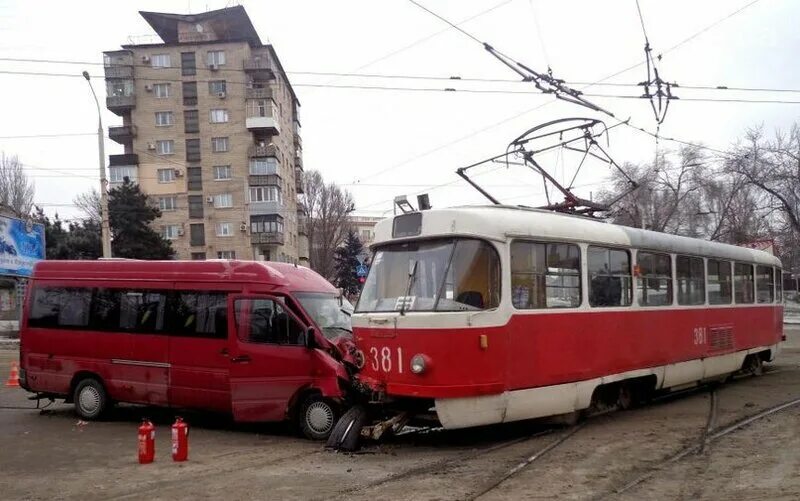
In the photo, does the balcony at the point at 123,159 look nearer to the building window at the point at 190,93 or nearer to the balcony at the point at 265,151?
the building window at the point at 190,93

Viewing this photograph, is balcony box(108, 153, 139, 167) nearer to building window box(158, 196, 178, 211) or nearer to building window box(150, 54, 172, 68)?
building window box(158, 196, 178, 211)

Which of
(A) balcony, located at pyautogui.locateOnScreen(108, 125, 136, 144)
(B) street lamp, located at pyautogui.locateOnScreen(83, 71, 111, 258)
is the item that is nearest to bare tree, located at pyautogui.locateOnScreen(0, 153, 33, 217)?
(A) balcony, located at pyautogui.locateOnScreen(108, 125, 136, 144)

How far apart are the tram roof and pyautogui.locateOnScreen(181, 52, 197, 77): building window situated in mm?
52228

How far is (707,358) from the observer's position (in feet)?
40.5

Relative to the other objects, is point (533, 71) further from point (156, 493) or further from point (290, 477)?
point (156, 493)

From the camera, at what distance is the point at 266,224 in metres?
57.2

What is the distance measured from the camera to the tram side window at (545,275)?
8.37 meters

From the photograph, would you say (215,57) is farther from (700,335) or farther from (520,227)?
(520,227)

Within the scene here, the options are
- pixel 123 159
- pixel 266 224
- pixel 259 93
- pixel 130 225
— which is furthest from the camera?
pixel 266 224

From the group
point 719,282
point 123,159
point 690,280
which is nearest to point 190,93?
point 123,159

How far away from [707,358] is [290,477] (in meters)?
8.28

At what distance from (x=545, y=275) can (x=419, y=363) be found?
2.04 m

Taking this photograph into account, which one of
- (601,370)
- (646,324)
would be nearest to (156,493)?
(601,370)

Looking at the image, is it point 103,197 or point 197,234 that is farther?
point 197,234
